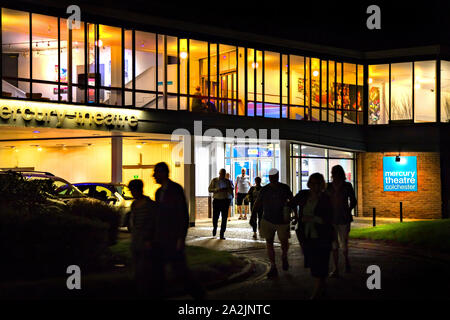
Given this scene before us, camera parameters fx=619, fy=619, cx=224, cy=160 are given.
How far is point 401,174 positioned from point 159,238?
23.2 m

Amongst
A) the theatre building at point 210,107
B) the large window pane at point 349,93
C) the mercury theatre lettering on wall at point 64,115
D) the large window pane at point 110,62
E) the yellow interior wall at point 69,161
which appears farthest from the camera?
the large window pane at point 349,93

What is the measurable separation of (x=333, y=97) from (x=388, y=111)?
2.90m

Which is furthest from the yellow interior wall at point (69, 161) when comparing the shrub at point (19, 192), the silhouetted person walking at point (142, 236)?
the silhouetted person walking at point (142, 236)

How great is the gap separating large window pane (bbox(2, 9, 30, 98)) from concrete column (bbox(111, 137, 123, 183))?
375cm

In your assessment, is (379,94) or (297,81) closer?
(297,81)

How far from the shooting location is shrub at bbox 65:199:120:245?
1365cm

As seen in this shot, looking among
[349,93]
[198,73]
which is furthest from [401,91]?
[198,73]

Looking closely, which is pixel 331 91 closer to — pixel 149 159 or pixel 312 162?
pixel 312 162

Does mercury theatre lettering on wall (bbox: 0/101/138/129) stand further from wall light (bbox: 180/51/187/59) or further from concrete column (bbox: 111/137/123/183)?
wall light (bbox: 180/51/187/59)

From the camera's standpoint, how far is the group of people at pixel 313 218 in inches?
351

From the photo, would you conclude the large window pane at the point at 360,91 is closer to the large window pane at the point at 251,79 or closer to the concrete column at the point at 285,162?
the concrete column at the point at 285,162

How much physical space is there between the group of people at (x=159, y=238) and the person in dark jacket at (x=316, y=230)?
2.01m

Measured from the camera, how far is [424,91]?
29.0 metres

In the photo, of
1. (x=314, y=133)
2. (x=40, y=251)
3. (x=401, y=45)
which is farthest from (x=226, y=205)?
(x=401, y=45)
